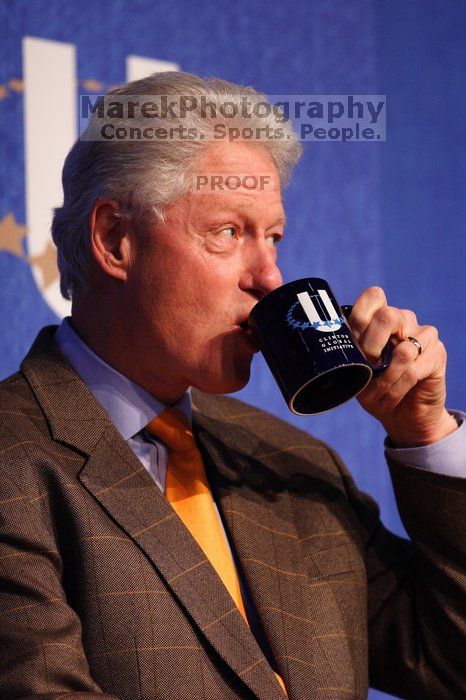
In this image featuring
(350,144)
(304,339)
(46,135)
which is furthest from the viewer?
(350,144)

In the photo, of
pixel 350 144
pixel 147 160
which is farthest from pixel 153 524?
pixel 350 144

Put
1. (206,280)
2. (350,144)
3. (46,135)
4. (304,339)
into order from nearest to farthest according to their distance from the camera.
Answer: (304,339), (206,280), (46,135), (350,144)

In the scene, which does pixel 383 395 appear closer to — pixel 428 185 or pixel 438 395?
pixel 438 395

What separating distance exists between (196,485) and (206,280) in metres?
0.27

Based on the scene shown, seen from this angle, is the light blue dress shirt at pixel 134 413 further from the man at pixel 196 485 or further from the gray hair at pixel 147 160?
the gray hair at pixel 147 160

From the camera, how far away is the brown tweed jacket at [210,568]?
1027 millimetres

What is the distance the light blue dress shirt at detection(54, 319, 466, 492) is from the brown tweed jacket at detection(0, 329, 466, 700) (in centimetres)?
3

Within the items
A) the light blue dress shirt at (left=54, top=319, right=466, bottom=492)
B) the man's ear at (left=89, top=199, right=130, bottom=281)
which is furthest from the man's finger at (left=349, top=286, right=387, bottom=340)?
the man's ear at (left=89, top=199, right=130, bottom=281)

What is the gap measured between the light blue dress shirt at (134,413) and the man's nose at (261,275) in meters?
0.20

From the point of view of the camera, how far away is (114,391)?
1.25 metres

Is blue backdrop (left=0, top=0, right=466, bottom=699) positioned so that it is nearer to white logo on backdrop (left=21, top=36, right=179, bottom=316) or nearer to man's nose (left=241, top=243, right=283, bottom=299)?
white logo on backdrop (left=21, top=36, right=179, bottom=316)

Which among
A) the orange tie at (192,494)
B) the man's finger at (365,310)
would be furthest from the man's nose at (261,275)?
the orange tie at (192,494)

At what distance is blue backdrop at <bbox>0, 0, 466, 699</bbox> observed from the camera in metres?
1.63

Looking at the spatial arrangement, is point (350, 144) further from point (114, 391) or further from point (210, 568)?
point (210, 568)
